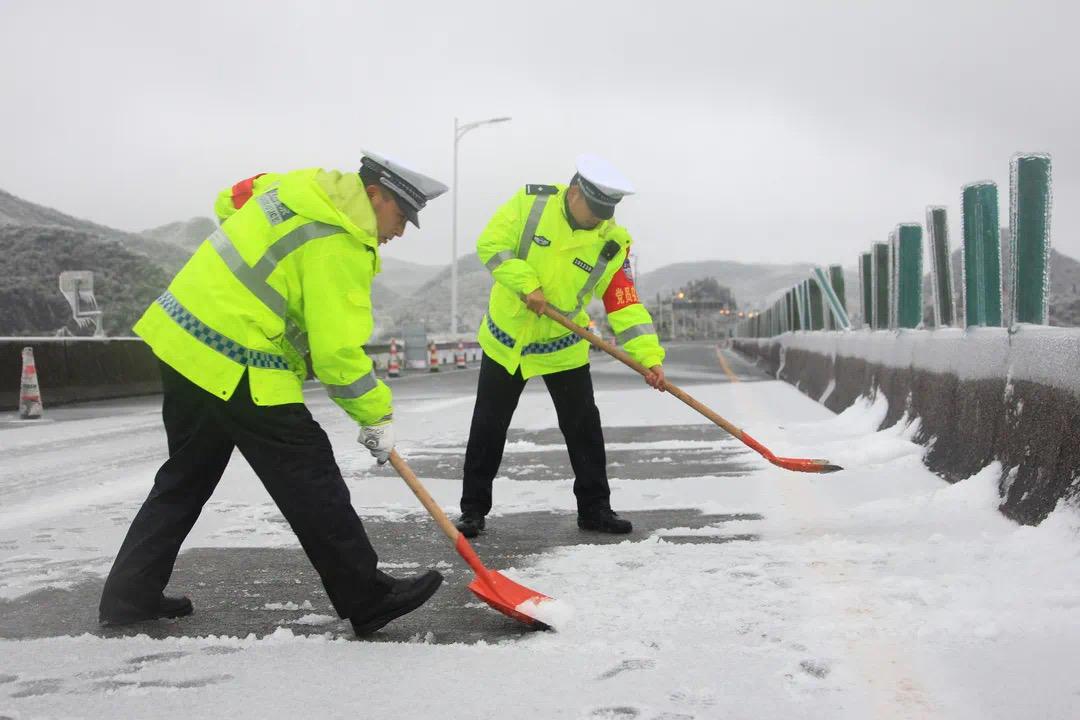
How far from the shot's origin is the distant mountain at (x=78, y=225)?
94.9m

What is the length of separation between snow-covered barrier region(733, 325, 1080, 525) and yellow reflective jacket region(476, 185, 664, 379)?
61.0 inches

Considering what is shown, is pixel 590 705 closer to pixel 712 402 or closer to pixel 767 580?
pixel 767 580

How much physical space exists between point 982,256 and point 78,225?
117645 millimetres

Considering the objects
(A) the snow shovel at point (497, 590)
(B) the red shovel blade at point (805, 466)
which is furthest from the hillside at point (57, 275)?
(A) the snow shovel at point (497, 590)

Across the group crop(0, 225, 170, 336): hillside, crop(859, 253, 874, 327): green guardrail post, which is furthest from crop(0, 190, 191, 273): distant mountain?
crop(859, 253, 874, 327): green guardrail post

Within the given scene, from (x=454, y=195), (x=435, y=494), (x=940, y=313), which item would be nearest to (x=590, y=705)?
(x=435, y=494)

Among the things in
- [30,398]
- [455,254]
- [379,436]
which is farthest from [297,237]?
[455,254]

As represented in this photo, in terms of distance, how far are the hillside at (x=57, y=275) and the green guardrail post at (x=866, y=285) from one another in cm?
5494

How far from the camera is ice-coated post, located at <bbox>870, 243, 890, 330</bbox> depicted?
1042cm

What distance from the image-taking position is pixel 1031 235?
5.22m

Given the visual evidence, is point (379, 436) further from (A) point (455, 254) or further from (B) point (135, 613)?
(A) point (455, 254)

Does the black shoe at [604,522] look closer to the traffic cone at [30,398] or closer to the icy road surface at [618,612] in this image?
the icy road surface at [618,612]

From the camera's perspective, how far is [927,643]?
3.15 meters

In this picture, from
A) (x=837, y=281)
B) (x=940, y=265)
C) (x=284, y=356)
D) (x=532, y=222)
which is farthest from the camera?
(x=837, y=281)
